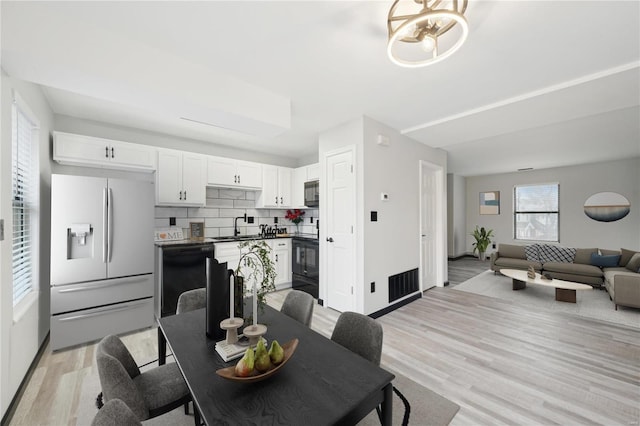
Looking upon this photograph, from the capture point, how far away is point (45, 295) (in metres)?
2.74

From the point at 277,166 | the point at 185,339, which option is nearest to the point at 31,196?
the point at 185,339

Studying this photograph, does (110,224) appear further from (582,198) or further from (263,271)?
(582,198)

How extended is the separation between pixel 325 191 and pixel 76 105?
3.11m

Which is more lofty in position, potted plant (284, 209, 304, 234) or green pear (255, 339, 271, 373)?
potted plant (284, 209, 304, 234)

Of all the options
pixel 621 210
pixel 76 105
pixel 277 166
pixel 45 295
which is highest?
pixel 76 105

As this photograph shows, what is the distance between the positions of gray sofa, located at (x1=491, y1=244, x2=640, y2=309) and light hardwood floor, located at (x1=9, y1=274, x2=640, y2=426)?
791 mm

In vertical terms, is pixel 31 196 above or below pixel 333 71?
below

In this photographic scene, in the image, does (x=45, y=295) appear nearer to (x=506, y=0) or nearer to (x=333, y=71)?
(x=333, y=71)

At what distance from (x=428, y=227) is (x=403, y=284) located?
1.28m

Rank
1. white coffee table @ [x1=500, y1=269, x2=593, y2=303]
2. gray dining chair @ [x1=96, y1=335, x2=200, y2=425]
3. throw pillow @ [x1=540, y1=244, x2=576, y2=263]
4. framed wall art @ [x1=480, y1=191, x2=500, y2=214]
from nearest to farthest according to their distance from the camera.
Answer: gray dining chair @ [x1=96, y1=335, x2=200, y2=425]
white coffee table @ [x1=500, y1=269, x2=593, y2=303]
throw pillow @ [x1=540, y1=244, x2=576, y2=263]
framed wall art @ [x1=480, y1=191, x2=500, y2=214]

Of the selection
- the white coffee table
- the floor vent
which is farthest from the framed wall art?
the floor vent

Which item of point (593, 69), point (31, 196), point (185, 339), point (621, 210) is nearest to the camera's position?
point (185, 339)

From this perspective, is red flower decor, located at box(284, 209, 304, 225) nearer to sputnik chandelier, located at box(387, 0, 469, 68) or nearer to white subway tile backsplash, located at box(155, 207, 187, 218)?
white subway tile backsplash, located at box(155, 207, 187, 218)

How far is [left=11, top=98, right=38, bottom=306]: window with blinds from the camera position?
2.15 m
